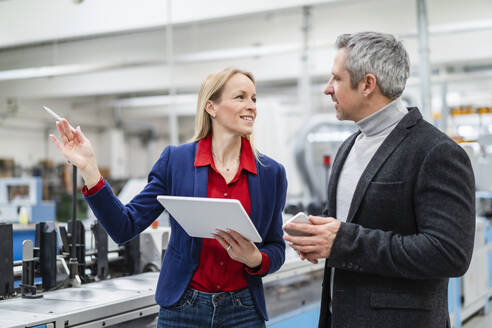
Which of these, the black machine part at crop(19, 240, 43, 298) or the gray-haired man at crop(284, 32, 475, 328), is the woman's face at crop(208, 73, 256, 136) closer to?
the gray-haired man at crop(284, 32, 475, 328)

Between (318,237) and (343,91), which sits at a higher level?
(343,91)

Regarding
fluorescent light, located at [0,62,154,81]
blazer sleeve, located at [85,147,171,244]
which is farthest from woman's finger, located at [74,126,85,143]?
fluorescent light, located at [0,62,154,81]

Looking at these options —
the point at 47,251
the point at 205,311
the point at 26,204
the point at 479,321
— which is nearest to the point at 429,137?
the point at 205,311

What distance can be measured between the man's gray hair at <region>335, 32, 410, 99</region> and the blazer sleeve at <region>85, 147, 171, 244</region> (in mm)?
558

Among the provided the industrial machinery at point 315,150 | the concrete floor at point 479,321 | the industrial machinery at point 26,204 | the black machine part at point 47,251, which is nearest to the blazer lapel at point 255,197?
the black machine part at point 47,251

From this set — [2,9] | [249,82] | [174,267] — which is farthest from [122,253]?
[2,9]

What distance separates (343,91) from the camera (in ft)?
4.25

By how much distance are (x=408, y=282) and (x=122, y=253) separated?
1429 millimetres

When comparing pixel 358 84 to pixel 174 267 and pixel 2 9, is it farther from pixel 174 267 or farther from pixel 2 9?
pixel 2 9

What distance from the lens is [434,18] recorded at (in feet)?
23.7

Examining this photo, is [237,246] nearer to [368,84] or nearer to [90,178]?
[90,178]

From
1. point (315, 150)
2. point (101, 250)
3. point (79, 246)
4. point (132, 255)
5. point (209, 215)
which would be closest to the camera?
point (209, 215)

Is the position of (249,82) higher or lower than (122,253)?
higher

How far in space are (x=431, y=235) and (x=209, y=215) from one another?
490 millimetres
